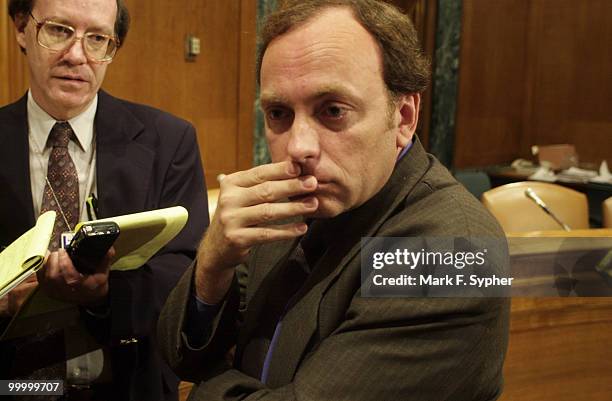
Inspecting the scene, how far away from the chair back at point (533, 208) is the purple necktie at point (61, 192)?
2.01 m

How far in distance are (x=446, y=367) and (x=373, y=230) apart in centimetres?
25

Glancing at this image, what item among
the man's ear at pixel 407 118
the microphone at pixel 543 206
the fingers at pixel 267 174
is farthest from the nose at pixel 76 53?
the microphone at pixel 543 206

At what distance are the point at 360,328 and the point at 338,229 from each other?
212 millimetres

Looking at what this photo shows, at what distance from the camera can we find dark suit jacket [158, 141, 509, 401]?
1.02 meters

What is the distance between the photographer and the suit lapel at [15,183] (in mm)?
1701

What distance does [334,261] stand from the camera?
117 centimetres

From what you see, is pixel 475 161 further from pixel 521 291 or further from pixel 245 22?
pixel 521 291

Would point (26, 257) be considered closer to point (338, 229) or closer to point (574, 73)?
point (338, 229)

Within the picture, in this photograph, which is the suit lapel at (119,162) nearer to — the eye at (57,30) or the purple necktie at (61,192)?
the purple necktie at (61,192)

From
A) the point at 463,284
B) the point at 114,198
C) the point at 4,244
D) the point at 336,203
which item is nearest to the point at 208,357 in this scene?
the point at 336,203

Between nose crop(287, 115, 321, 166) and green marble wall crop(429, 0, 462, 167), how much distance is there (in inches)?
191

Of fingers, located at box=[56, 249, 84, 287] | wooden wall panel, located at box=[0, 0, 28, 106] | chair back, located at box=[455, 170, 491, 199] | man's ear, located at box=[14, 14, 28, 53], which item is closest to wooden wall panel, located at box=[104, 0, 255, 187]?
wooden wall panel, located at box=[0, 0, 28, 106]

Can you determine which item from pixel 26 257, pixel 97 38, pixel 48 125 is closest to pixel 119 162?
pixel 48 125

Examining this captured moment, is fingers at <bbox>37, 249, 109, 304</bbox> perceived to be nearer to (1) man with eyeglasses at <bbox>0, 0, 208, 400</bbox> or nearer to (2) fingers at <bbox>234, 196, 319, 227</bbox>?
(1) man with eyeglasses at <bbox>0, 0, 208, 400</bbox>
